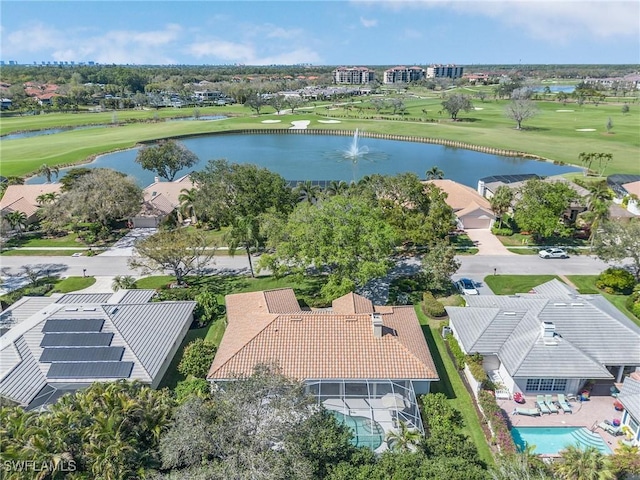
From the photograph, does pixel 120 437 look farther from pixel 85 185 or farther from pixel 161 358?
pixel 85 185

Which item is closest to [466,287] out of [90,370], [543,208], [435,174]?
[543,208]

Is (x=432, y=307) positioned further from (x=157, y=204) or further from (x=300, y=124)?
(x=300, y=124)

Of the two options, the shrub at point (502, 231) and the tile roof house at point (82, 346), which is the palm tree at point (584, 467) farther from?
the shrub at point (502, 231)

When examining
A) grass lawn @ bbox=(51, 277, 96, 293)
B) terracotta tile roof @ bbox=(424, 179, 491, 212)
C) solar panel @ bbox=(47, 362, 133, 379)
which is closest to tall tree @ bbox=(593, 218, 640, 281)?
terracotta tile roof @ bbox=(424, 179, 491, 212)

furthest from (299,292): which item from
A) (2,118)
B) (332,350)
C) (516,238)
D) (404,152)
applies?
(2,118)

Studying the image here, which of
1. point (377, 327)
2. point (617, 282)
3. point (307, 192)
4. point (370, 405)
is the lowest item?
point (370, 405)

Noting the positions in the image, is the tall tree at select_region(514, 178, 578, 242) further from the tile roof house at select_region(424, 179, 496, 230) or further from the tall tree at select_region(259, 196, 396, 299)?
the tall tree at select_region(259, 196, 396, 299)
